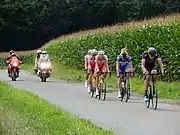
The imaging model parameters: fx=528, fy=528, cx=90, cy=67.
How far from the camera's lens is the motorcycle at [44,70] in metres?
33.5

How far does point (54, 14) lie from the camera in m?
74.6

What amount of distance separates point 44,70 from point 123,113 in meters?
18.1

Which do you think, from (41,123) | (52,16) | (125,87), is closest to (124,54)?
(125,87)

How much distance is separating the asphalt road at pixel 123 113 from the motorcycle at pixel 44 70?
1018 cm

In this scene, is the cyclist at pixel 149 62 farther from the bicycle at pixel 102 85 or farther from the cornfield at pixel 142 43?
the cornfield at pixel 142 43

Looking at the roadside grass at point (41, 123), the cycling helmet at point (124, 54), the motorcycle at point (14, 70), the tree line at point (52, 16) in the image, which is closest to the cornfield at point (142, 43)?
the cycling helmet at point (124, 54)

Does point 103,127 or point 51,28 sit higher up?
point 51,28

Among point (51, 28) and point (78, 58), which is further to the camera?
point (51, 28)

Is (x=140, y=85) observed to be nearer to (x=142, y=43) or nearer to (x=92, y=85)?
(x=92, y=85)

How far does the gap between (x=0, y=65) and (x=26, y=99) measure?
4498 centimetres

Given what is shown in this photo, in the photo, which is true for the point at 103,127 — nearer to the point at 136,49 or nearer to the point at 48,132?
the point at 48,132

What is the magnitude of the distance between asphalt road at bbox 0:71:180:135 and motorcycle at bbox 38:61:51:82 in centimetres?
1018

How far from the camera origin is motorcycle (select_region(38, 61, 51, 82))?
3353cm

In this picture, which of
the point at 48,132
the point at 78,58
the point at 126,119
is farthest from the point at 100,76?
the point at 78,58
